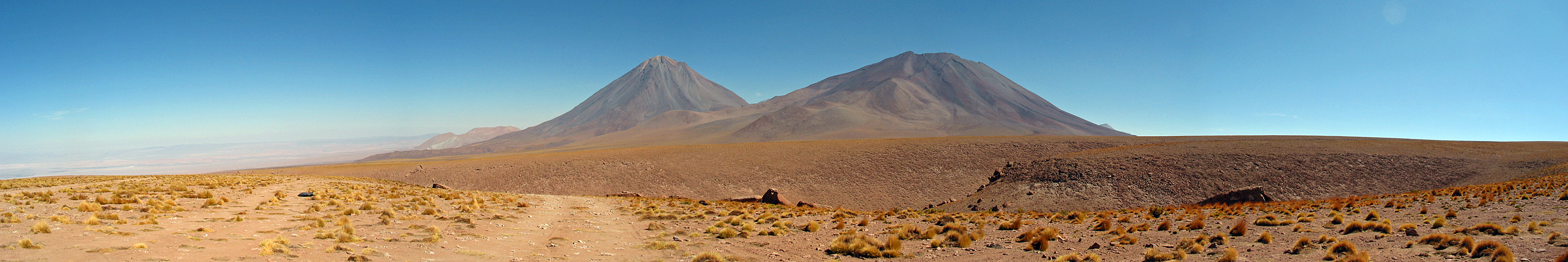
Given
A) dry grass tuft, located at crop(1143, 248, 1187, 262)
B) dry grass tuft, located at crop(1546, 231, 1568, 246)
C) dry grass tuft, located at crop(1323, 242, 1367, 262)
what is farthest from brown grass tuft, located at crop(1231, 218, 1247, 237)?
dry grass tuft, located at crop(1546, 231, 1568, 246)

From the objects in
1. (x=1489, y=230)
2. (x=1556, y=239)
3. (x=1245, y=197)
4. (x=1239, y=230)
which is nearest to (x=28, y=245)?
(x=1239, y=230)

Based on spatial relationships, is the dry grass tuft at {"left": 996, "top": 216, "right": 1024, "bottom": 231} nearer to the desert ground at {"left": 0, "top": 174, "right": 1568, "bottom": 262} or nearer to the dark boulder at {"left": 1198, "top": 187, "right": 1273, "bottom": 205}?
the desert ground at {"left": 0, "top": 174, "right": 1568, "bottom": 262}

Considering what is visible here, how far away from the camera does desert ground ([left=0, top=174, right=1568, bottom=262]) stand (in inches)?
327

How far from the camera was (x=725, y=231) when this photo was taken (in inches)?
497

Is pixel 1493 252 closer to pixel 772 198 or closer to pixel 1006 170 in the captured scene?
pixel 772 198

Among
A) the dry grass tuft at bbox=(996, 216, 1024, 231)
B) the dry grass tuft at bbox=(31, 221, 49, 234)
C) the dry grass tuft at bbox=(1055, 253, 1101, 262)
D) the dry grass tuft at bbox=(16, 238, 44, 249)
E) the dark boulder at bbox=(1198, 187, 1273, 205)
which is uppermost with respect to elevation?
the dry grass tuft at bbox=(31, 221, 49, 234)

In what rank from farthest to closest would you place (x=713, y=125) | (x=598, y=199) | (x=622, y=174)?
(x=713, y=125) < (x=622, y=174) < (x=598, y=199)

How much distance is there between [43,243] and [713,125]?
519ft

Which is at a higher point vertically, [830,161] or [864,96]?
[864,96]

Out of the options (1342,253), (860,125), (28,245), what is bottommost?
A: (1342,253)

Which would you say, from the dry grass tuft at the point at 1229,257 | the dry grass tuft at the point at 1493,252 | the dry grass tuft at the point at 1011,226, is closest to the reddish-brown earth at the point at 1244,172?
the dry grass tuft at the point at 1011,226

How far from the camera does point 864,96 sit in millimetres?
197625

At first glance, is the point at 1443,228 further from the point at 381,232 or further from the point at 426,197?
the point at 426,197

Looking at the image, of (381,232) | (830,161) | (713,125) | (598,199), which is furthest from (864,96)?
(381,232)
